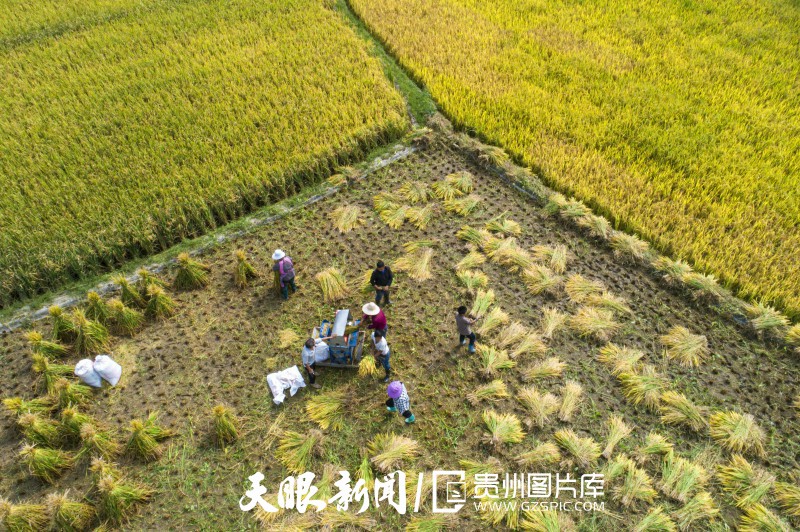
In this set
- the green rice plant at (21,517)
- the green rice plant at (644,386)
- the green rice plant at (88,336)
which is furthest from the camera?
the green rice plant at (88,336)

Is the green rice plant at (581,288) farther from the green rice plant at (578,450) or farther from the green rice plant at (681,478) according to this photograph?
the green rice plant at (681,478)

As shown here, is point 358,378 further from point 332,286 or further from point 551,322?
point 551,322

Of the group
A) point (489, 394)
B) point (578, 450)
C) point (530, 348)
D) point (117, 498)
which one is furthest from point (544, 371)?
point (117, 498)

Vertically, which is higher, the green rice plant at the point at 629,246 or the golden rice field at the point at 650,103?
the golden rice field at the point at 650,103

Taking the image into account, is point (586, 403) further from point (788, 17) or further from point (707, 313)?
point (788, 17)

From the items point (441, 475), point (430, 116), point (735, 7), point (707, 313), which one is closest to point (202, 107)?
point (430, 116)

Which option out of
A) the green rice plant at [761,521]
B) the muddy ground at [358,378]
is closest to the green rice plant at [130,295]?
the muddy ground at [358,378]
